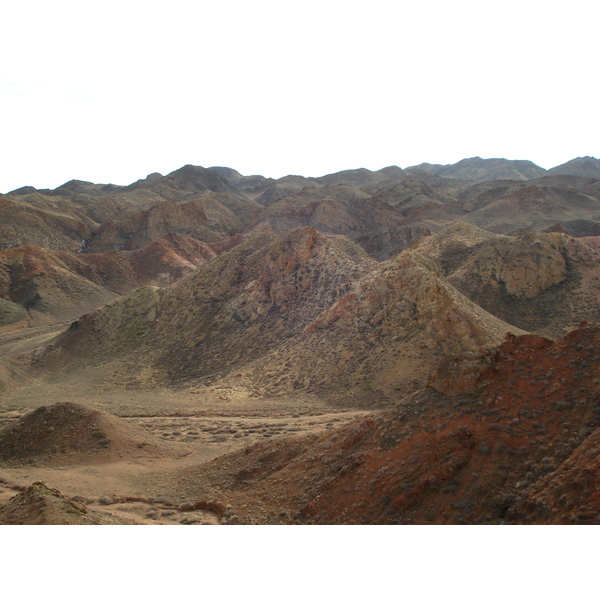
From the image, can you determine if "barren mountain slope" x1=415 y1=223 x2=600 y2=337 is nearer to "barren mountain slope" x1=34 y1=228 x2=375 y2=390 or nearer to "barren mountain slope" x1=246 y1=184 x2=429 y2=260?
"barren mountain slope" x1=34 y1=228 x2=375 y2=390

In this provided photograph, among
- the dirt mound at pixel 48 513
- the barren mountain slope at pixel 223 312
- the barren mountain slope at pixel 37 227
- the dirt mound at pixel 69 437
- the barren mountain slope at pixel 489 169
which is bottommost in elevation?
the dirt mound at pixel 69 437

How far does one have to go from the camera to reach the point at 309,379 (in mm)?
25844

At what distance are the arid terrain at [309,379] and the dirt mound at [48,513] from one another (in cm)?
5

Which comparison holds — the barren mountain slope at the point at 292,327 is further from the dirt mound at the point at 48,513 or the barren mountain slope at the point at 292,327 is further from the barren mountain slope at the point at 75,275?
the barren mountain slope at the point at 75,275

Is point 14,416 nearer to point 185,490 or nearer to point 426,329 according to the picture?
point 185,490

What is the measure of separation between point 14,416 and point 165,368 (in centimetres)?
953

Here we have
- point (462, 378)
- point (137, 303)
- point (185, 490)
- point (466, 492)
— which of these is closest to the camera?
point (466, 492)

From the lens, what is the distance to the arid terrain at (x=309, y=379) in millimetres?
9039

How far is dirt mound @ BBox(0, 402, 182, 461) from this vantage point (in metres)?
16.9

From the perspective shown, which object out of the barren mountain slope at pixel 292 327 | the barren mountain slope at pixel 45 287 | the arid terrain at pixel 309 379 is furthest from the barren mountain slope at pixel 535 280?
the barren mountain slope at pixel 45 287

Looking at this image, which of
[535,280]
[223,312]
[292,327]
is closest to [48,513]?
[292,327]

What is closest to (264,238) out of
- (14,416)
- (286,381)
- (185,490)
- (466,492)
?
(286,381)

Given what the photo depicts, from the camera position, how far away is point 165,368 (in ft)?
104

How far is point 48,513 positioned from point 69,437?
982 cm
